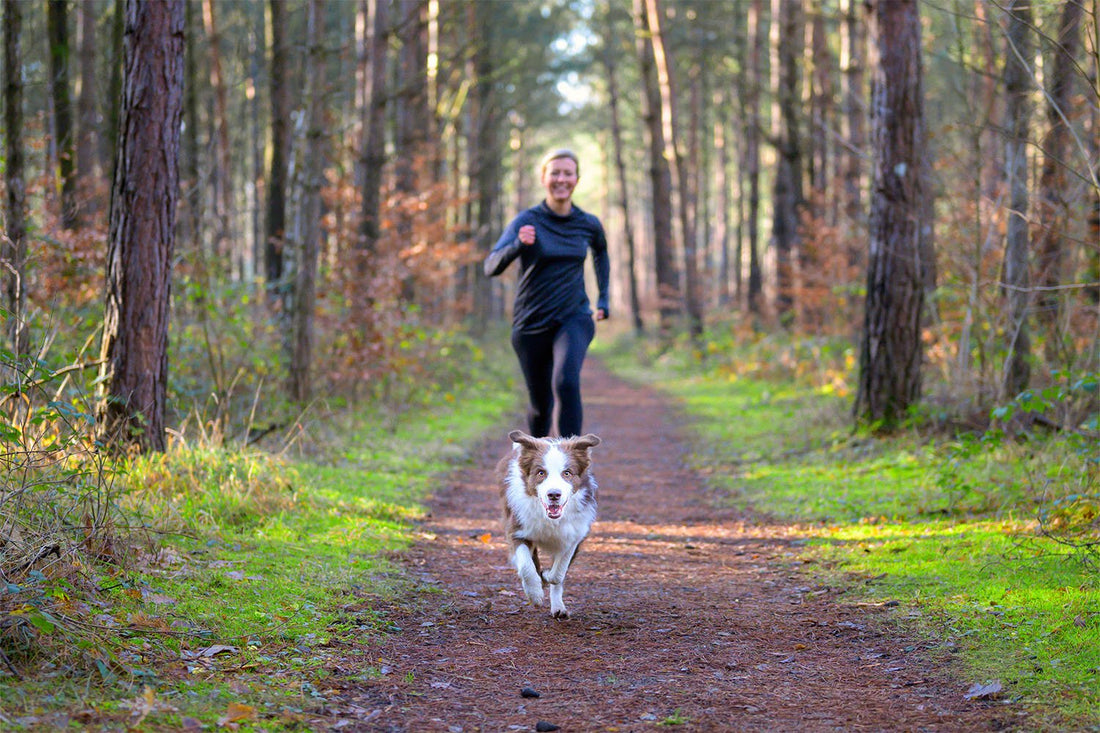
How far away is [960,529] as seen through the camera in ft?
22.0

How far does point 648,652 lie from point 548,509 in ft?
2.85

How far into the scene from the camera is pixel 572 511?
5.26 metres

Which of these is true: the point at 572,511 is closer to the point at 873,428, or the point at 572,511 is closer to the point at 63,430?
the point at 63,430

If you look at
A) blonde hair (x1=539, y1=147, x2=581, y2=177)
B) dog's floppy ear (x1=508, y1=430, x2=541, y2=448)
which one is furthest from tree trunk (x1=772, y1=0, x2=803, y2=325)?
dog's floppy ear (x1=508, y1=430, x2=541, y2=448)

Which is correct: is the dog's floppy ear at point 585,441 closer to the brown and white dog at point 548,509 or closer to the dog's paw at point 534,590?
the brown and white dog at point 548,509

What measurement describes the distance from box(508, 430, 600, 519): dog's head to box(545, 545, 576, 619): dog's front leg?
1.05ft

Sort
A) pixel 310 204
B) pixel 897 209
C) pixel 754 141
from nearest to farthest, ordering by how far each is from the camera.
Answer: pixel 897 209
pixel 310 204
pixel 754 141

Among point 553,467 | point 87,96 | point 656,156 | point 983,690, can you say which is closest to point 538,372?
point 553,467

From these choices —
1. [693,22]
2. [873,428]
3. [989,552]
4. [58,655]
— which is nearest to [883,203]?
[873,428]

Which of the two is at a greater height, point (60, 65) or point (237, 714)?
point (60, 65)

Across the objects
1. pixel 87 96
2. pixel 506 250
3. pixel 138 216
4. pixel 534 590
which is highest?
pixel 87 96

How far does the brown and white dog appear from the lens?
204 inches

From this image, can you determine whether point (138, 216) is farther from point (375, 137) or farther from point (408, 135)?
point (408, 135)

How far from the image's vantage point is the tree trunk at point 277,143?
1527 cm
